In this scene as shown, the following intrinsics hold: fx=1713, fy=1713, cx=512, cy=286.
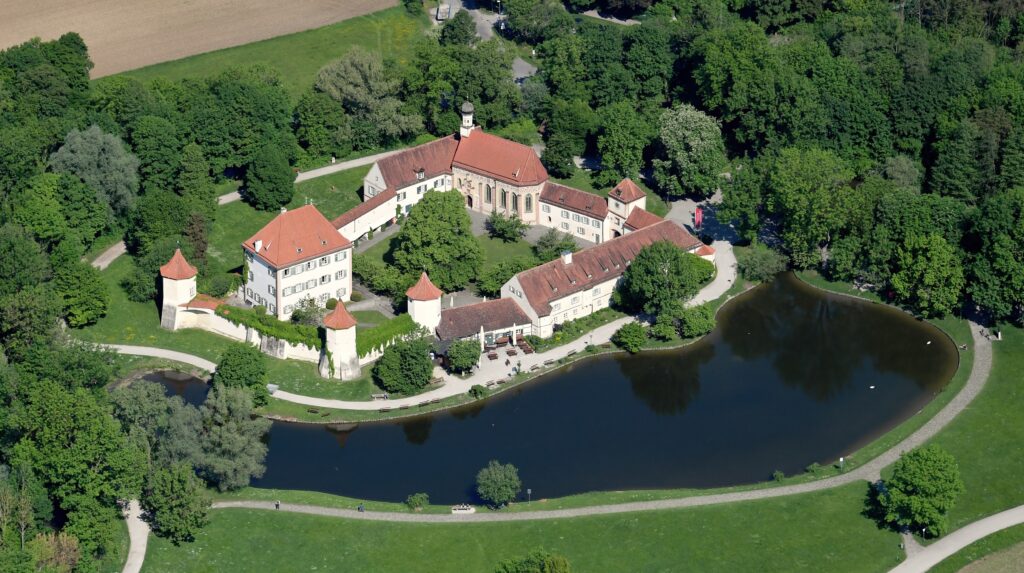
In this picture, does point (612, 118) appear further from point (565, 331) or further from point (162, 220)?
point (162, 220)

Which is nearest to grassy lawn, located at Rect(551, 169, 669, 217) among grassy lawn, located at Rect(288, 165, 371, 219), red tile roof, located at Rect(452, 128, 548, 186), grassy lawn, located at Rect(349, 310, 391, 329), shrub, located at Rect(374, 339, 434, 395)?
red tile roof, located at Rect(452, 128, 548, 186)

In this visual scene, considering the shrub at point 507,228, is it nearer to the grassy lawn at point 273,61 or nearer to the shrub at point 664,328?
the shrub at point 664,328

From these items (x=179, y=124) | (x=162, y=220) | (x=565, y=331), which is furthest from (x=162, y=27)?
(x=565, y=331)

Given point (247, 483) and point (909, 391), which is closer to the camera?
point (247, 483)

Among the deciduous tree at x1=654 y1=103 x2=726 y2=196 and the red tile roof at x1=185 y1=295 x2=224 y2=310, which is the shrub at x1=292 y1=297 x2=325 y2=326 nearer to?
the red tile roof at x1=185 y1=295 x2=224 y2=310

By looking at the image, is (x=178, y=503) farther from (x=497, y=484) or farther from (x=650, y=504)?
(x=650, y=504)
